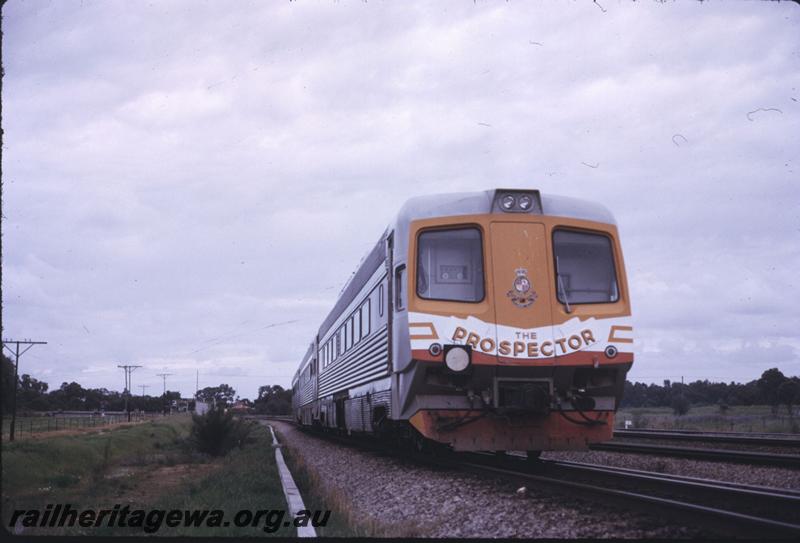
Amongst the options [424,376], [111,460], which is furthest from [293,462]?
[111,460]

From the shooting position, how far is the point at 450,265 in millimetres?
9789

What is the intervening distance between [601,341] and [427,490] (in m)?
2.65

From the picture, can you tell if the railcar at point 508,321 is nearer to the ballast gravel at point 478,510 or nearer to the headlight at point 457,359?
the headlight at point 457,359

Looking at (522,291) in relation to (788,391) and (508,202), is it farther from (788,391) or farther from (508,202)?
(788,391)

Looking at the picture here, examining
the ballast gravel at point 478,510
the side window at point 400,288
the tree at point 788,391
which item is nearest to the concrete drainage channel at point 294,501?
the ballast gravel at point 478,510

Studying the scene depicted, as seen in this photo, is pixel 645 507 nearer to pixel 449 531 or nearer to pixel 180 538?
pixel 449 531

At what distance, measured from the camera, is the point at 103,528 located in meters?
8.48

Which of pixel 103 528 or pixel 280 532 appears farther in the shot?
pixel 103 528

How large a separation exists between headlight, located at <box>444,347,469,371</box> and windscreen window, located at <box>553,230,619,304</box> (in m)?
1.43

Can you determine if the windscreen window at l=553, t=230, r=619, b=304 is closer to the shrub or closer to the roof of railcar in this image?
the roof of railcar

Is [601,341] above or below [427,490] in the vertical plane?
above

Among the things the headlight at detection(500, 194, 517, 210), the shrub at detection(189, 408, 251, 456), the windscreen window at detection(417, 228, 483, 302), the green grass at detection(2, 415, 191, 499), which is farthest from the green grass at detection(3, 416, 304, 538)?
the headlight at detection(500, 194, 517, 210)

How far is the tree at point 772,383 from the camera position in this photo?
46.7 m

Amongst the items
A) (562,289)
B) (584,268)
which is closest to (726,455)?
(584,268)
